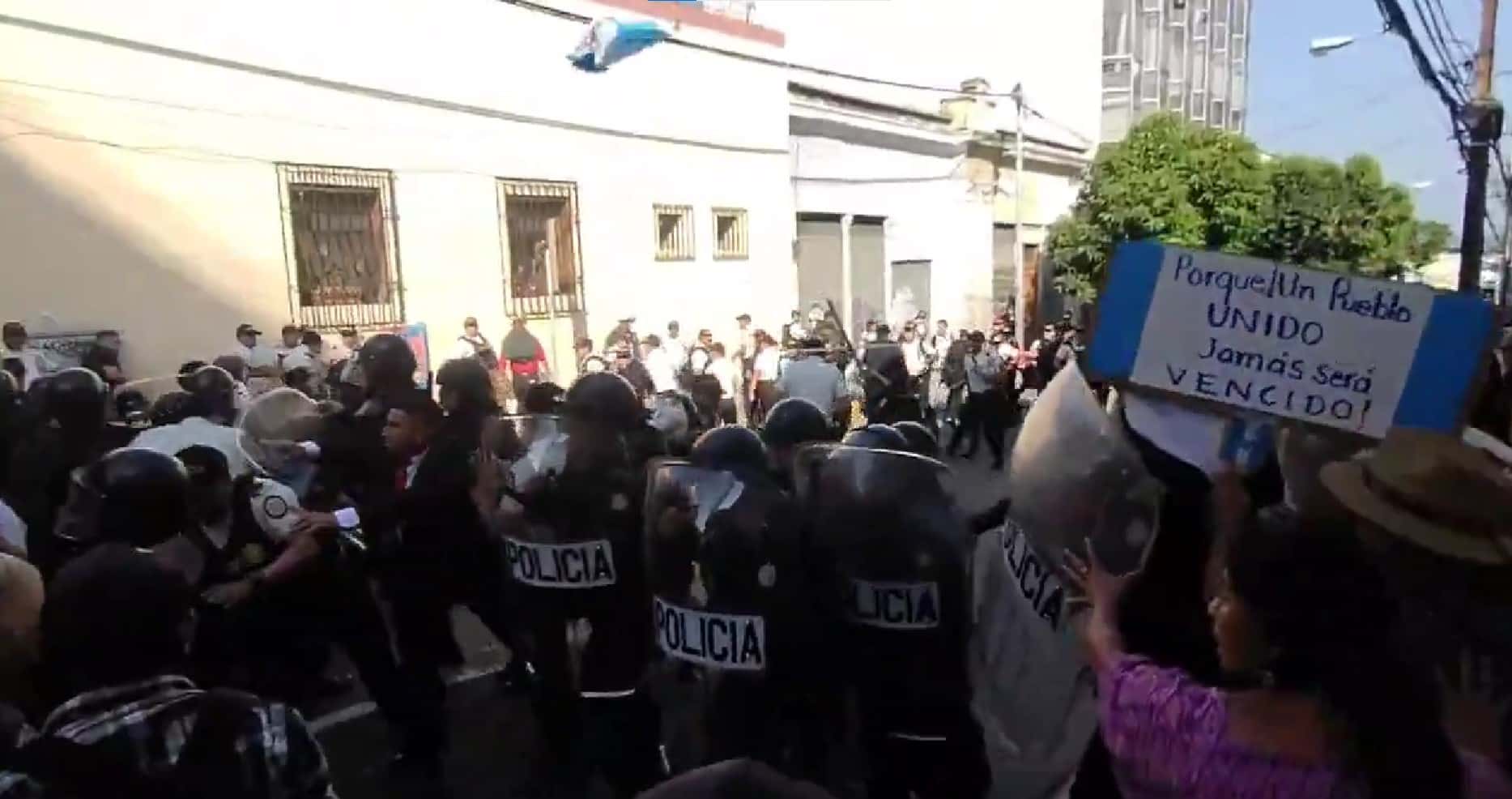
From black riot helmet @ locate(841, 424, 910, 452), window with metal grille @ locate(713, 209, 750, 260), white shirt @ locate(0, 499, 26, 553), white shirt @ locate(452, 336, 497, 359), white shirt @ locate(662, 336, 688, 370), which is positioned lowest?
white shirt @ locate(662, 336, 688, 370)

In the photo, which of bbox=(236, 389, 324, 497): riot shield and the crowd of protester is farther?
bbox=(236, 389, 324, 497): riot shield

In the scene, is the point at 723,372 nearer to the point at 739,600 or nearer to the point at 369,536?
the point at 369,536

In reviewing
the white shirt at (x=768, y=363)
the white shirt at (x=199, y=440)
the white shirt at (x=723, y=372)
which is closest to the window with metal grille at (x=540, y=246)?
the white shirt at (x=723, y=372)

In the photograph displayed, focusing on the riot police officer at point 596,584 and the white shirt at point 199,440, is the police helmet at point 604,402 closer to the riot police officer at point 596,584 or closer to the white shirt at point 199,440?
the riot police officer at point 596,584

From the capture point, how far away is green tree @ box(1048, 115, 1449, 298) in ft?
82.4

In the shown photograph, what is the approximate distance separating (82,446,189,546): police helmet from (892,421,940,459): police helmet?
211 cm

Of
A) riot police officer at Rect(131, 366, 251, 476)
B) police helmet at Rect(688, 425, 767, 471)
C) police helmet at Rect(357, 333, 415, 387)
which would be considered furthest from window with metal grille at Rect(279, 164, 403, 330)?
police helmet at Rect(688, 425, 767, 471)

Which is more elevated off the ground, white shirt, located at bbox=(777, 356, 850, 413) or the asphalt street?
white shirt, located at bbox=(777, 356, 850, 413)

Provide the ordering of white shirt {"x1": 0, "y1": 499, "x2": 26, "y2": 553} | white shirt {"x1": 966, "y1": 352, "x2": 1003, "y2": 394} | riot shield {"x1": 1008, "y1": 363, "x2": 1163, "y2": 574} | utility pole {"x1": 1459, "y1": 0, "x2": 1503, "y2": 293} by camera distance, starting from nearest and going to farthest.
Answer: riot shield {"x1": 1008, "y1": 363, "x2": 1163, "y2": 574} → white shirt {"x1": 0, "y1": 499, "x2": 26, "y2": 553} → white shirt {"x1": 966, "y1": 352, "x2": 1003, "y2": 394} → utility pole {"x1": 1459, "y1": 0, "x2": 1503, "y2": 293}

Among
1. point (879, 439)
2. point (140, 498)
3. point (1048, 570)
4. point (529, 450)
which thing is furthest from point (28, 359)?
point (1048, 570)

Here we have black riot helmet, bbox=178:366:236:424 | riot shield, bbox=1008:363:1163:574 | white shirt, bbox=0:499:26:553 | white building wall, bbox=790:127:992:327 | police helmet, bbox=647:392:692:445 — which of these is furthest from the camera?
white building wall, bbox=790:127:992:327

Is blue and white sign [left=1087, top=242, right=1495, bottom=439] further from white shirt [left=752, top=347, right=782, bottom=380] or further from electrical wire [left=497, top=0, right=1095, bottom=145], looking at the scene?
electrical wire [left=497, top=0, right=1095, bottom=145]

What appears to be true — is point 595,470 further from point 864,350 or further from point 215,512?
point 864,350

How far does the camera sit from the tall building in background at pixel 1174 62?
43219mm
